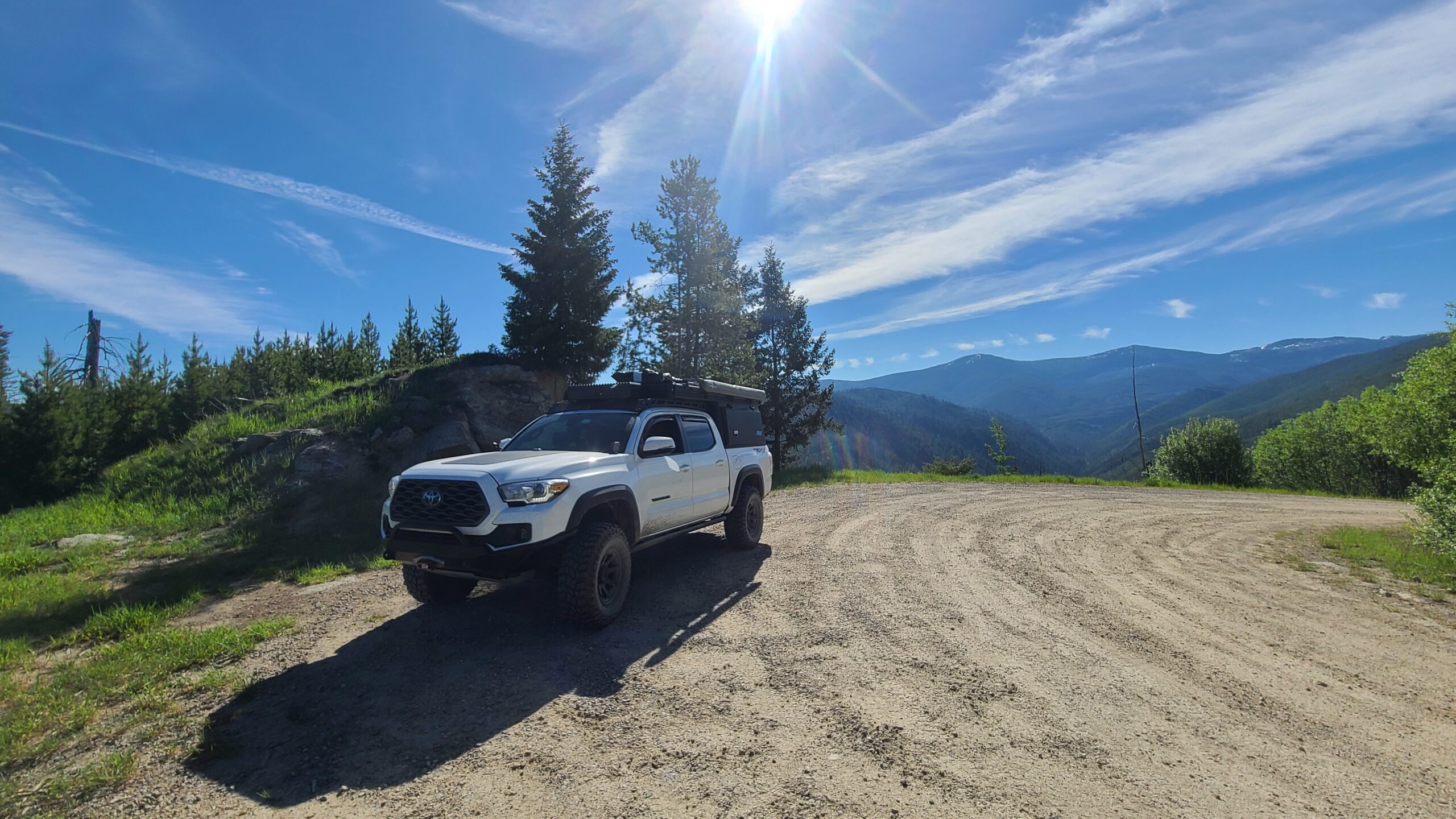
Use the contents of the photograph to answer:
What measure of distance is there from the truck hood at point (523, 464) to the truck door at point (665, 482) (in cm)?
42

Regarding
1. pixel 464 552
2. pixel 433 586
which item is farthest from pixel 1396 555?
pixel 433 586

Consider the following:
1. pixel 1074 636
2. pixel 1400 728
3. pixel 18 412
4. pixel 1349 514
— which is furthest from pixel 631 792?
pixel 18 412

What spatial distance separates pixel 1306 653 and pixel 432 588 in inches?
309

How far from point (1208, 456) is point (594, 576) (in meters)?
49.7

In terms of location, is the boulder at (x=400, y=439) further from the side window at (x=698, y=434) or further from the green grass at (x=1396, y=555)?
the green grass at (x=1396, y=555)

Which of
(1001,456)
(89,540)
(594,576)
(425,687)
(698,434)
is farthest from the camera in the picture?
(1001,456)

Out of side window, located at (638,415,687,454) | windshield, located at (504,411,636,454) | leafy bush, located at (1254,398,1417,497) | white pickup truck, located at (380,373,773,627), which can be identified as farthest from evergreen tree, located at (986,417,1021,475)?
windshield, located at (504,411,636,454)

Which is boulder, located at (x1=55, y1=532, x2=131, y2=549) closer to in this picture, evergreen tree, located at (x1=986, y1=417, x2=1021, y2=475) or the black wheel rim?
the black wheel rim

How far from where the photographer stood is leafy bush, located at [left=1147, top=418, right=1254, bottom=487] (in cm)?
4022

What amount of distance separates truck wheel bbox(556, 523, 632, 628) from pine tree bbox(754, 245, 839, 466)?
73.1 feet

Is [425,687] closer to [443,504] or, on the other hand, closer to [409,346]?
[443,504]

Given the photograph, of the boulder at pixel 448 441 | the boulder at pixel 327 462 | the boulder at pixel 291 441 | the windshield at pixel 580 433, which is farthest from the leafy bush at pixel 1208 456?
the boulder at pixel 291 441

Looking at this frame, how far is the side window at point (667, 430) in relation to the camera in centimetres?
661

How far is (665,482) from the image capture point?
633 centimetres
